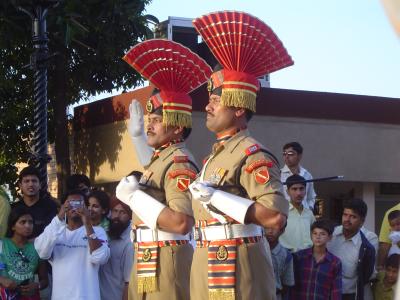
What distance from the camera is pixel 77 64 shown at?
13555 mm

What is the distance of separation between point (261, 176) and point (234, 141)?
367 millimetres

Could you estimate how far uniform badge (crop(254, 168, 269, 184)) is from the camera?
4305 millimetres

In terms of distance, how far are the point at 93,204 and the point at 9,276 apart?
93cm

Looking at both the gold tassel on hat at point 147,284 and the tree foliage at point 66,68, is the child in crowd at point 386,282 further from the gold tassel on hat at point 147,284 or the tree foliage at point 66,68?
the tree foliage at point 66,68

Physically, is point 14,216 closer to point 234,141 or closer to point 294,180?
point 294,180

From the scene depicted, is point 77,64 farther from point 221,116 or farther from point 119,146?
point 221,116

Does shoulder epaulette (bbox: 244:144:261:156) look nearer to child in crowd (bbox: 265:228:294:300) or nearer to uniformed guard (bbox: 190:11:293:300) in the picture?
uniformed guard (bbox: 190:11:293:300)

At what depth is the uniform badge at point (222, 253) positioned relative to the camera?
14.6ft

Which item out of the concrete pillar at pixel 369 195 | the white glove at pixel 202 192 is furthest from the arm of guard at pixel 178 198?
the concrete pillar at pixel 369 195

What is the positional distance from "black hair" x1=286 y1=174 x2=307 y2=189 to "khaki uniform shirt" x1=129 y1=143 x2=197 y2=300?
2440 mm

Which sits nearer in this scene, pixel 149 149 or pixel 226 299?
pixel 226 299

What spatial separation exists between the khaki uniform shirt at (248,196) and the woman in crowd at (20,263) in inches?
93.8

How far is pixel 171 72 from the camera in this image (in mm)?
5457

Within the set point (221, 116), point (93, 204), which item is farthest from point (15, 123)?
point (221, 116)
